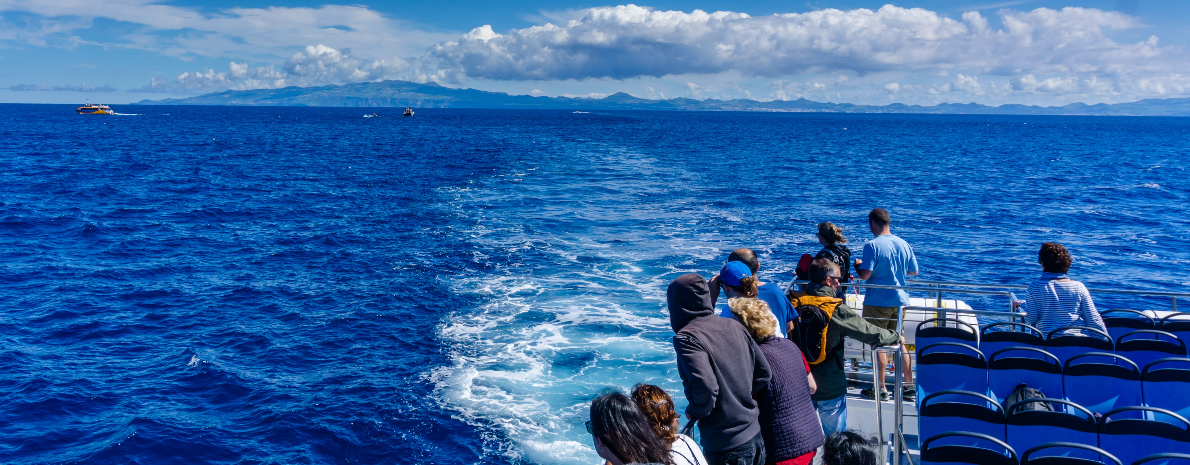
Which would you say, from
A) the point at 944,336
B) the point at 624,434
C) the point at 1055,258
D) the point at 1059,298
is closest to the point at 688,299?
the point at 624,434

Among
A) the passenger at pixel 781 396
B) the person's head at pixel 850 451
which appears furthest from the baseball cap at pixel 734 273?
the person's head at pixel 850 451

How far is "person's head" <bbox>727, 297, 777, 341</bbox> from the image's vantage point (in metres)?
4.58

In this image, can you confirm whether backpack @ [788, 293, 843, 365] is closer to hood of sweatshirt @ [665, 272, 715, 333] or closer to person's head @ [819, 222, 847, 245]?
hood of sweatshirt @ [665, 272, 715, 333]

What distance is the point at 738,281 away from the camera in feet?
16.6

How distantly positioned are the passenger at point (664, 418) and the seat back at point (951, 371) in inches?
136

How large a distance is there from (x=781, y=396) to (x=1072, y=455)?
2.03 meters

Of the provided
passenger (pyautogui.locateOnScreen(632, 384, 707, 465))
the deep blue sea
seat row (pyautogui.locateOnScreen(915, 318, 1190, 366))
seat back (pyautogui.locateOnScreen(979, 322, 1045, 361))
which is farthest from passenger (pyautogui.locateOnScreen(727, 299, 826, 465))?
the deep blue sea

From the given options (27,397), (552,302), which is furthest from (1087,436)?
(27,397)

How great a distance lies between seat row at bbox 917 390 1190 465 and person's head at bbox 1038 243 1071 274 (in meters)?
1.97

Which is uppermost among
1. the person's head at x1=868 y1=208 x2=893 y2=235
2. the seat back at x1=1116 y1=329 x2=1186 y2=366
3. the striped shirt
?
the person's head at x1=868 y1=208 x2=893 y2=235

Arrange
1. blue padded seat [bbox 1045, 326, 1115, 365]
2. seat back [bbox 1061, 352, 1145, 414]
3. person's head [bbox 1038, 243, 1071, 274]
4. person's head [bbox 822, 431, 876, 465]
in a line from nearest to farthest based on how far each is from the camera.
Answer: person's head [bbox 822, 431, 876, 465] → seat back [bbox 1061, 352, 1145, 414] → blue padded seat [bbox 1045, 326, 1115, 365] → person's head [bbox 1038, 243, 1071, 274]

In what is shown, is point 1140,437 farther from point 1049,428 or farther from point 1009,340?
point 1009,340

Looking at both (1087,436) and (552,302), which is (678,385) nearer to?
(552,302)

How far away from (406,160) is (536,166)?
14.8 m
